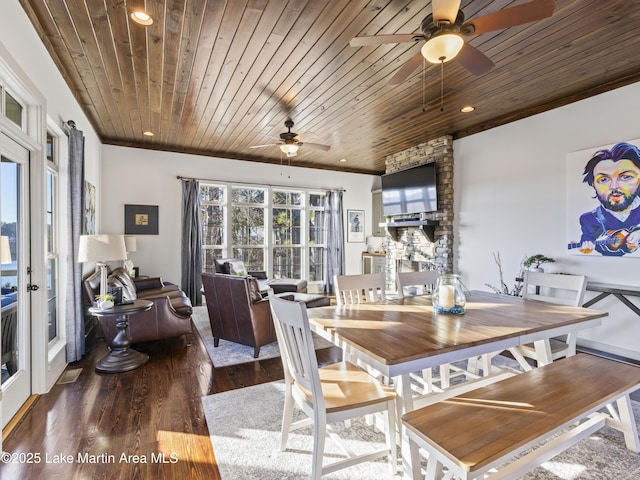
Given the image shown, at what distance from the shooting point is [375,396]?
168cm

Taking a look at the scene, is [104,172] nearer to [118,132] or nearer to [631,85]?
[118,132]

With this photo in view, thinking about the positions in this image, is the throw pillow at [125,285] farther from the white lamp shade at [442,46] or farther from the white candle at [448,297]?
the white lamp shade at [442,46]

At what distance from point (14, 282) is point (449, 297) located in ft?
9.94

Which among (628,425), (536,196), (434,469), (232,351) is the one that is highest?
(536,196)

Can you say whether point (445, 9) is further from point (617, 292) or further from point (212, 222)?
point (212, 222)

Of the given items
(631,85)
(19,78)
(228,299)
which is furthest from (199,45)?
(631,85)

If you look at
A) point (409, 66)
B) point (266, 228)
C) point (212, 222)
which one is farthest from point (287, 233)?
point (409, 66)

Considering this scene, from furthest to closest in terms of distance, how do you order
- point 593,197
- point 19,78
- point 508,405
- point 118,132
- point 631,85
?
1. point 118,132
2. point 593,197
3. point 631,85
4. point 19,78
5. point 508,405

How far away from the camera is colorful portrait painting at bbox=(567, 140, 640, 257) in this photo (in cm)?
338

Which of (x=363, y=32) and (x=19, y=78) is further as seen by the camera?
(x=363, y=32)

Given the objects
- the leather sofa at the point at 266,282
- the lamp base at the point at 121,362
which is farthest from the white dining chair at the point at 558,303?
the leather sofa at the point at 266,282

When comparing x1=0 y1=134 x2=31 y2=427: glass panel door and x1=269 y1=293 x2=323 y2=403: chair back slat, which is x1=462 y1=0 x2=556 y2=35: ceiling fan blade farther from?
x1=0 y1=134 x2=31 y2=427: glass panel door

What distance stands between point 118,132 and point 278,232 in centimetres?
334

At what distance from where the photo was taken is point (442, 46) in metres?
1.91
